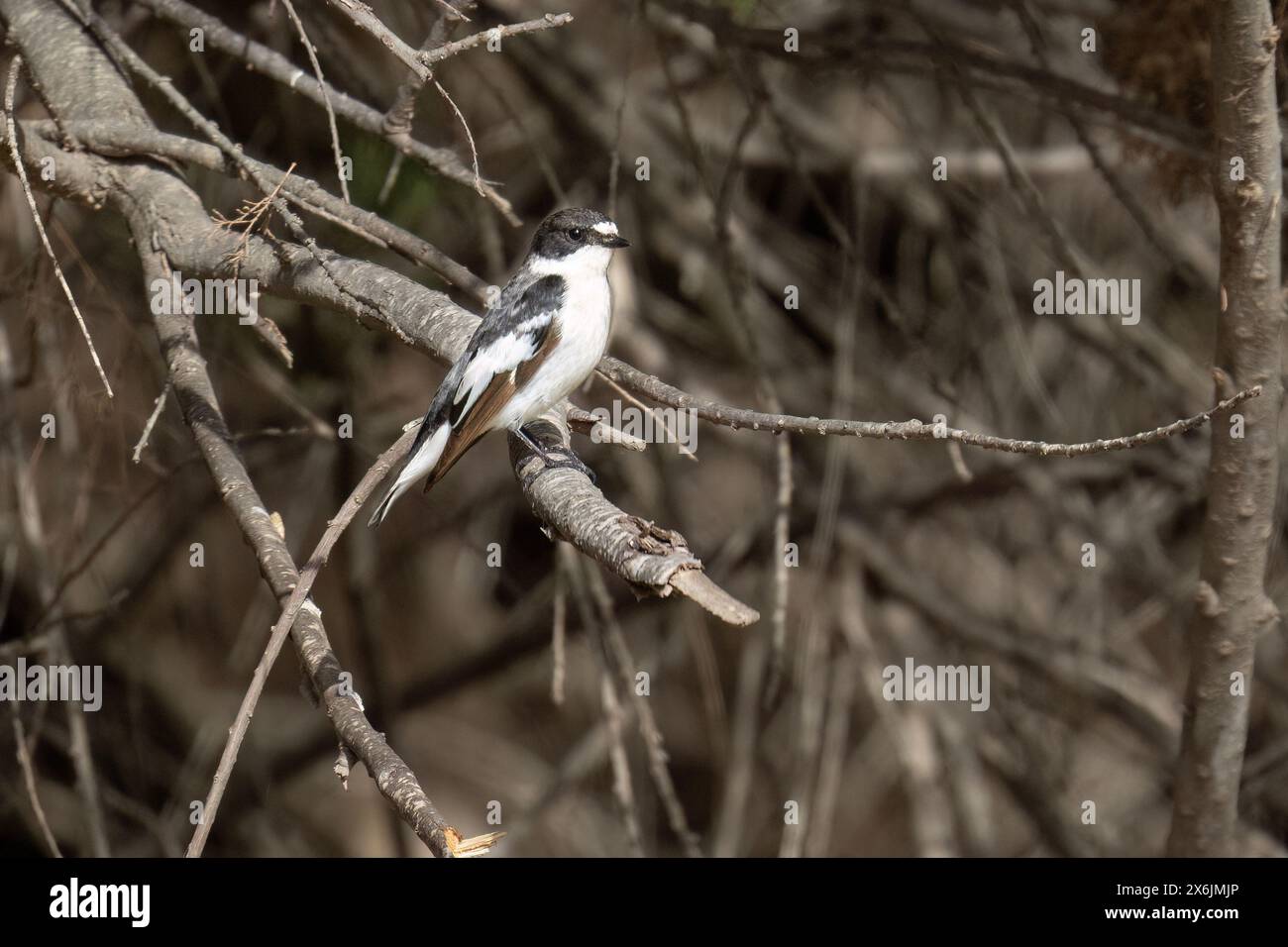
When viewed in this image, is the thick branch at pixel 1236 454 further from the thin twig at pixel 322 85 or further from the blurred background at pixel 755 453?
the thin twig at pixel 322 85

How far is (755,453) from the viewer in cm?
547

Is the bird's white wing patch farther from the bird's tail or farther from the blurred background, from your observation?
the blurred background

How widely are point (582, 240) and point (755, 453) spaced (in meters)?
1.99

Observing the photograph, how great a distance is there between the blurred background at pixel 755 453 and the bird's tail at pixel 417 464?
726mm

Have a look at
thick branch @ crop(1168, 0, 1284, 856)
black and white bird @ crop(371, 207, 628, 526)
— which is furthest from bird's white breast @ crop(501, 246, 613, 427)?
thick branch @ crop(1168, 0, 1284, 856)

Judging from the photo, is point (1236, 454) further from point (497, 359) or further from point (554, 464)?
point (497, 359)

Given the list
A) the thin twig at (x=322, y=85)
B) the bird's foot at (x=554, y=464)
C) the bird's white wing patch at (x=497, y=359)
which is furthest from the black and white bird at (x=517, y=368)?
the thin twig at (x=322, y=85)

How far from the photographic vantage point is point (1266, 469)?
2.90 meters

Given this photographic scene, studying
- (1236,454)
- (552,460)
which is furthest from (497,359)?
(1236,454)

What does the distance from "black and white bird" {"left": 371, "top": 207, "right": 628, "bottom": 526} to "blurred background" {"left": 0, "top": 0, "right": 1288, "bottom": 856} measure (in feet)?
1.52

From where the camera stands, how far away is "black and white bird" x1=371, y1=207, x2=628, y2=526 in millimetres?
3094

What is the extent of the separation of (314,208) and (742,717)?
3.10 metres

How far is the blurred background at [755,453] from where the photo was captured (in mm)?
4215
